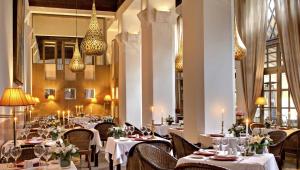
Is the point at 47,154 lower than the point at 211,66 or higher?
lower

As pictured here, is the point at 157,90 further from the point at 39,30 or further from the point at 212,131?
the point at 39,30

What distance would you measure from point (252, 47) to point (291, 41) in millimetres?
1840

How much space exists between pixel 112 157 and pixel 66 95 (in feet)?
46.2

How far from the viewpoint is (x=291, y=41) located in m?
9.23

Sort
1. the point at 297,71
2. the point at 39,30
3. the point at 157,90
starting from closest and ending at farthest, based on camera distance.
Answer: the point at 297,71, the point at 157,90, the point at 39,30

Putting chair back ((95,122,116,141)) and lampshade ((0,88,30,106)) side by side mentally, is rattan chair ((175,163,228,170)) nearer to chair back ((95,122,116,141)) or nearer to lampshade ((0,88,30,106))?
lampshade ((0,88,30,106))

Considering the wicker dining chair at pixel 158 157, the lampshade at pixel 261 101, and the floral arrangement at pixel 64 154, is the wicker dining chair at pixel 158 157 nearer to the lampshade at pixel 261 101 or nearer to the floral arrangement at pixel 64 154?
the floral arrangement at pixel 64 154

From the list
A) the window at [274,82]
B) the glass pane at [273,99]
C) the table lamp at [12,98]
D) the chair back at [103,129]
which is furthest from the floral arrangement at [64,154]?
the glass pane at [273,99]

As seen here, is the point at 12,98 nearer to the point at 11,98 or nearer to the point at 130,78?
the point at 11,98

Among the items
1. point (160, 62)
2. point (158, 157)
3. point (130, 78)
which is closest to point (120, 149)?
point (158, 157)

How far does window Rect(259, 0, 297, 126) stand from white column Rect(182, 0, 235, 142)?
3.96 metres

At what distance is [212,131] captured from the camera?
6.46 metres

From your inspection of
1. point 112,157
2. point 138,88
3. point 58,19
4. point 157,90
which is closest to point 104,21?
point 58,19

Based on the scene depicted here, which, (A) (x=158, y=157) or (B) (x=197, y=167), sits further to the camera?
(A) (x=158, y=157)
